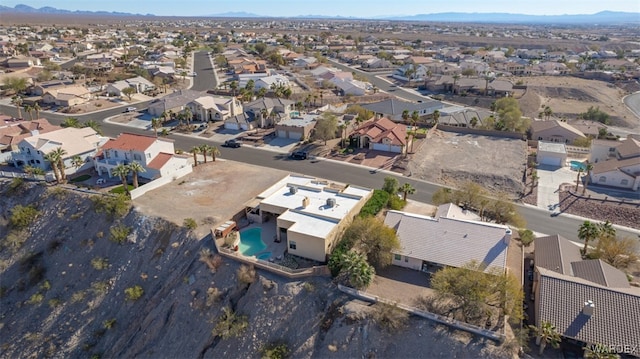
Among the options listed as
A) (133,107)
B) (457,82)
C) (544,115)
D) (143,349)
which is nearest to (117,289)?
(143,349)

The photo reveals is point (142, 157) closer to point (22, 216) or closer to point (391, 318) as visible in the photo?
point (22, 216)

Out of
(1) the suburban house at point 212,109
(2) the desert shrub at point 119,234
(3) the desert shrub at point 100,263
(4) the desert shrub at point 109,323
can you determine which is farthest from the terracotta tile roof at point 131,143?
(1) the suburban house at point 212,109

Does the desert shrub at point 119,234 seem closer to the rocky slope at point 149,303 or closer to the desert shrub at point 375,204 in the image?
the rocky slope at point 149,303

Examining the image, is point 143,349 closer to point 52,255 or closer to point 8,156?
point 52,255

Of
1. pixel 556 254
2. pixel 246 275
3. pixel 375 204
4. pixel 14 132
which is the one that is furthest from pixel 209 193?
pixel 14 132

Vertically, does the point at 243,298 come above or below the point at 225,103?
below

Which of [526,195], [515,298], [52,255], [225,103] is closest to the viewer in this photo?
[515,298]
